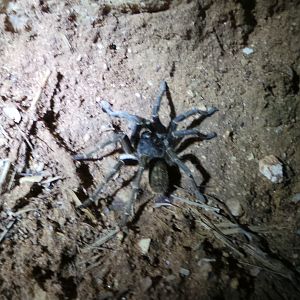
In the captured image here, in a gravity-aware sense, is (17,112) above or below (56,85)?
below

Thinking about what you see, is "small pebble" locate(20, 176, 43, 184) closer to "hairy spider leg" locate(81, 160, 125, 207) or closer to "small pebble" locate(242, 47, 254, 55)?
"hairy spider leg" locate(81, 160, 125, 207)

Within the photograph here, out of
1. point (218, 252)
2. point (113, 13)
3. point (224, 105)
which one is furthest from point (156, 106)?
point (218, 252)

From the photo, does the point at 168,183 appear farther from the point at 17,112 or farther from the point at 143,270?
the point at 17,112

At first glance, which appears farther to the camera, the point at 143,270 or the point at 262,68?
the point at 262,68

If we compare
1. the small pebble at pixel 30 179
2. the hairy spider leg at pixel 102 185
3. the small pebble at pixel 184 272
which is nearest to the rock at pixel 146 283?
the small pebble at pixel 184 272

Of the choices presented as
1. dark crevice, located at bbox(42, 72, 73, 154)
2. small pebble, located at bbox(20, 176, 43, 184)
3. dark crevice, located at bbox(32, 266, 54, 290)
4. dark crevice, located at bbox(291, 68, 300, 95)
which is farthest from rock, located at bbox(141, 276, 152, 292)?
dark crevice, located at bbox(291, 68, 300, 95)

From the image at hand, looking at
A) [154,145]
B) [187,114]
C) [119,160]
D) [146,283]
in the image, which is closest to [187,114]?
[187,114]
